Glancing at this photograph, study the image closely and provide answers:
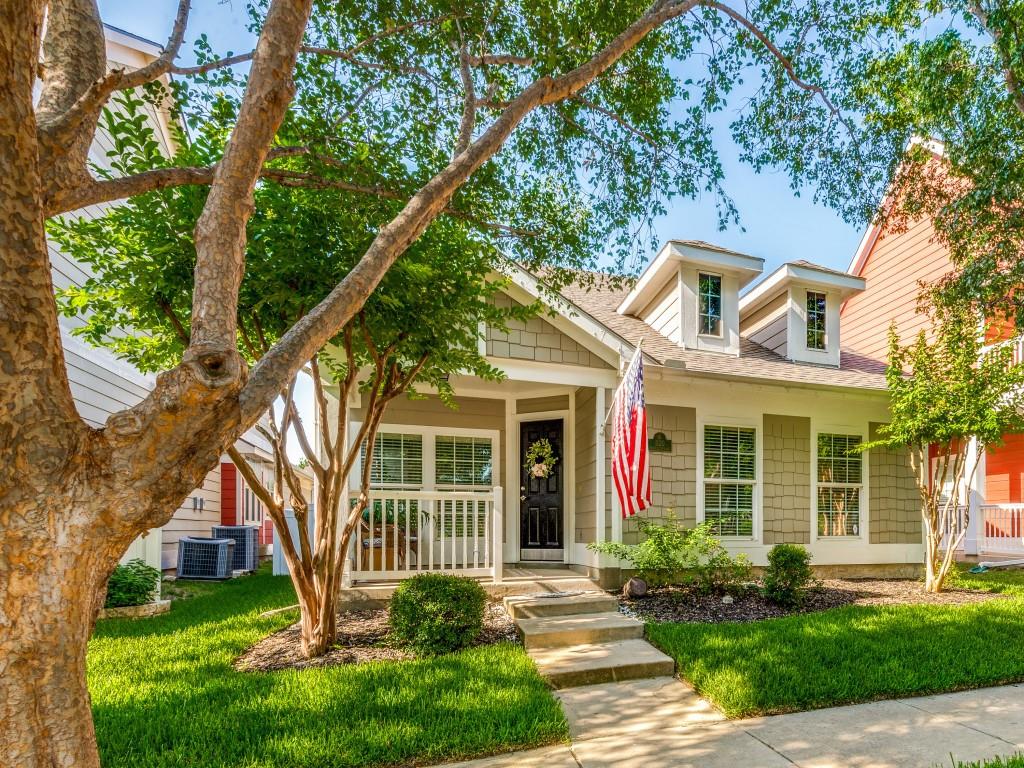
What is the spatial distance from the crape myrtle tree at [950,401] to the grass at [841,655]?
1744mm

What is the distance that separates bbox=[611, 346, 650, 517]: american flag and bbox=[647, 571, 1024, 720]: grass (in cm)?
121

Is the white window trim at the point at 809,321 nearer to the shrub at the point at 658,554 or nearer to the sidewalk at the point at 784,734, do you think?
the shrub at the point at 658,554

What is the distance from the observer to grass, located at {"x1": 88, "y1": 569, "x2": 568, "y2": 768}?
280cm

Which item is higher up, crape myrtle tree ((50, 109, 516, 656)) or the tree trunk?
crape myrtle tree ((50, 109, 516, 656))

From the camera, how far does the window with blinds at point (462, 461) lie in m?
7.74

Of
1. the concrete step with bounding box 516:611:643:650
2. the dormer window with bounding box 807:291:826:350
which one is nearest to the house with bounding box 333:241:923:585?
the dormer window with bounding box 807:291:826:350

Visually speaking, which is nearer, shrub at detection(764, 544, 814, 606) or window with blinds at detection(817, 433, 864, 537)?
shrub at detection(764, 544, 814, 606)

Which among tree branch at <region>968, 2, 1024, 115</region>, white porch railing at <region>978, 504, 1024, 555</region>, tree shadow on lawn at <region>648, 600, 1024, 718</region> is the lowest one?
white porch railing at <region>978, 504, 1024, 555</region>

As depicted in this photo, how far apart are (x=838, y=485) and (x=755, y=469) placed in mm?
1451

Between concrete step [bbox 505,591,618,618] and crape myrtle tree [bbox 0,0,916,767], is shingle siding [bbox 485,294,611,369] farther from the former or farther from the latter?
concrete step [bbox 505,591,618,618]

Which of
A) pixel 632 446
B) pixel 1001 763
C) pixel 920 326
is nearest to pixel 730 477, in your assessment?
pixel 632 446

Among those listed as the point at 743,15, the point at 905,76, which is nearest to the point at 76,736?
the point at 743,15

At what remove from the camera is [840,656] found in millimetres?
4102

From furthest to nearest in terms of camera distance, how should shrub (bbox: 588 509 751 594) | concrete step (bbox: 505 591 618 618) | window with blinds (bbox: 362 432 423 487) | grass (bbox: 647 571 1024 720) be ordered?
window with blinds (bbox: 362 432 423 487), shrub (bbox: 588 509 751 594), concrete step (bbox: 505 591 618 618), grass (bbox: 647 571 1024 720)
